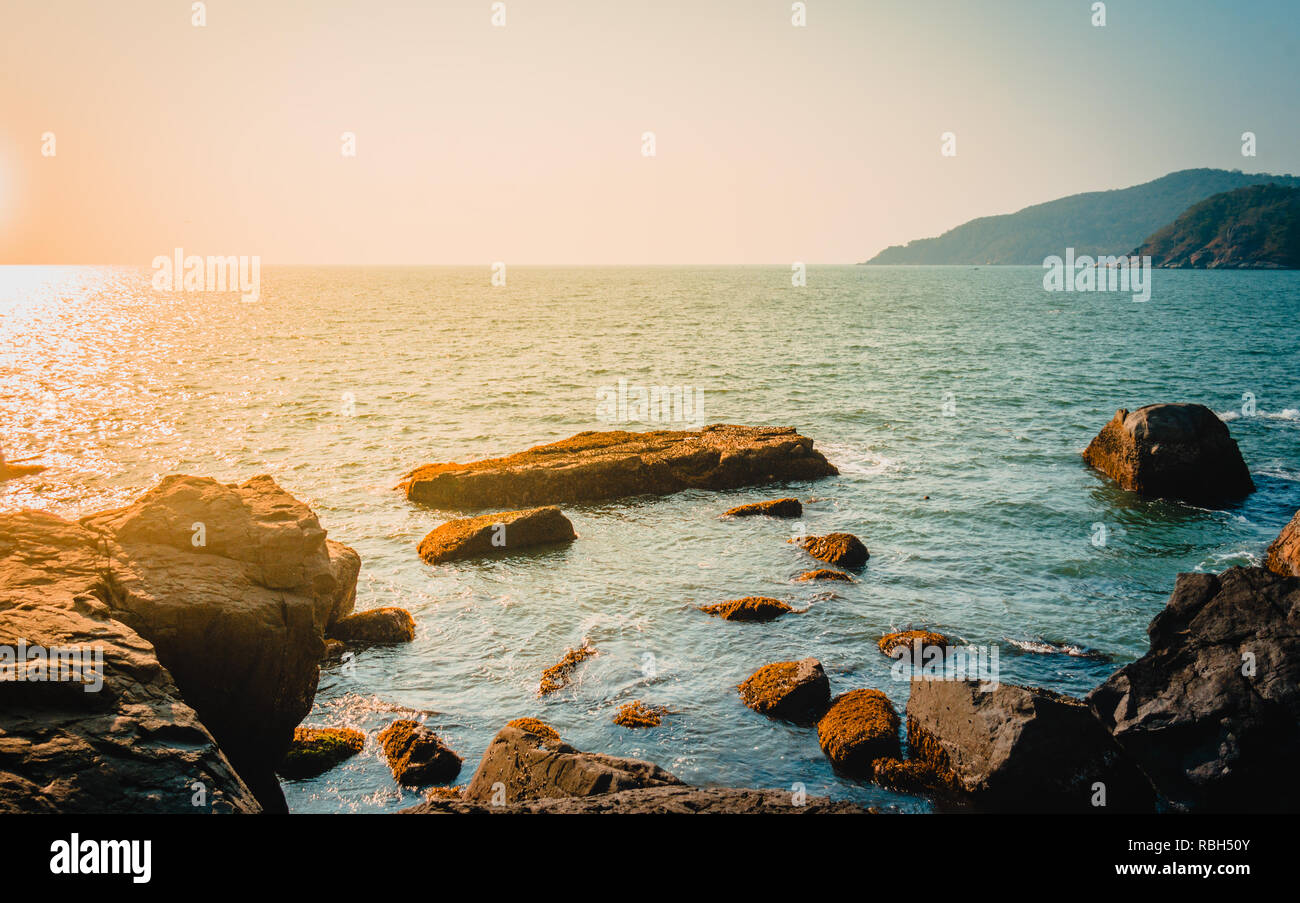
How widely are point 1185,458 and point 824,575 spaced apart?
16.2m

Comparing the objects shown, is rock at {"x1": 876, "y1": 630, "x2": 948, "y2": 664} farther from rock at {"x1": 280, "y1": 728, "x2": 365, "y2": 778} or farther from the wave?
rock at {"x1": 280, "y1": 728, "x2": 365, "y2": 778}

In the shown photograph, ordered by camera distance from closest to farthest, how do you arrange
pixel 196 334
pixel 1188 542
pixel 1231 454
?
pixel 1188 542 → pixel 1231 454 → pixel 196 334

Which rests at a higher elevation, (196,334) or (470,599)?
(196,334)

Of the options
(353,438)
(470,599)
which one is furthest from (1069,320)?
(470,599)

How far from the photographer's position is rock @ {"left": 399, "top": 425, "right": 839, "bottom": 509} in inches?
1152

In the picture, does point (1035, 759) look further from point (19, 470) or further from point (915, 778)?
point (19, 470)

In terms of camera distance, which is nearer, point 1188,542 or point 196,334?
point 1188,542

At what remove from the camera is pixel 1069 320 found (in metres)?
106

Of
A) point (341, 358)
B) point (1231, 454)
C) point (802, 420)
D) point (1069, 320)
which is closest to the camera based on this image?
point (1231, 454)

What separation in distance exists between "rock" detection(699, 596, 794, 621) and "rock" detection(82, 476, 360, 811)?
31.7ft

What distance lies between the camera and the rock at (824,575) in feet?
73.0

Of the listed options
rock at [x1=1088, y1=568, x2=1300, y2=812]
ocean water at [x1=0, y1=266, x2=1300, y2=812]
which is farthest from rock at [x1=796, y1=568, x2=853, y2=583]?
rock at [x1=1088, y1=568, x2=1300, y2=812]

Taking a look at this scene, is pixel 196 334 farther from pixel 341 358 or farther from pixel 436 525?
pixel 436 525
